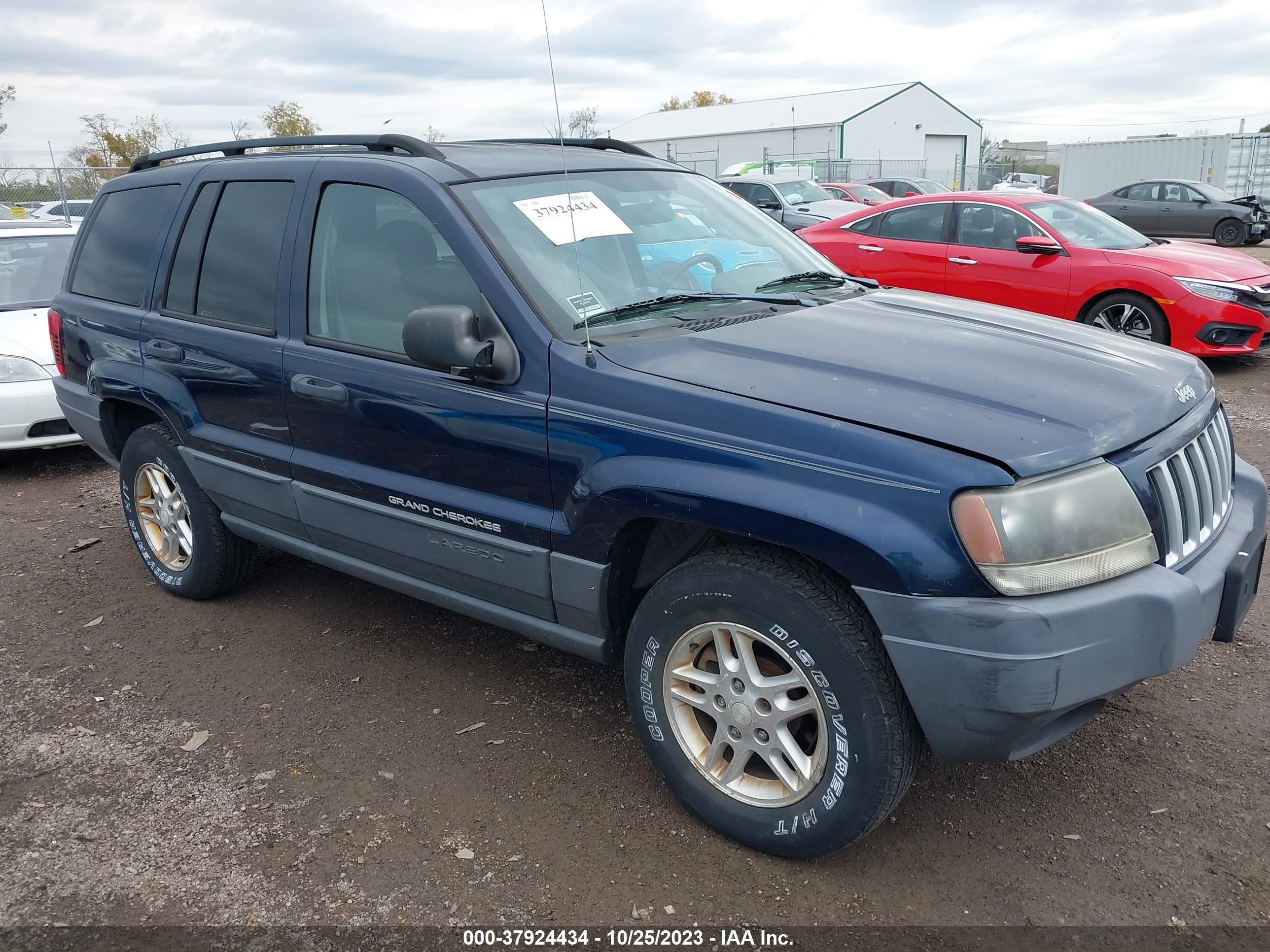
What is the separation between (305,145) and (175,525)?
6.02 ft

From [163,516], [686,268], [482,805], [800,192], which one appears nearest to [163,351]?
[163,516]

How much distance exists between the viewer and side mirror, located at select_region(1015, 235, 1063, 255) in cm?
837

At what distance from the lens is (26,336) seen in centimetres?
674

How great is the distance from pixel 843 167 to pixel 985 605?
36.3 meters

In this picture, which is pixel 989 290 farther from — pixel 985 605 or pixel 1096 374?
pixel 985 605

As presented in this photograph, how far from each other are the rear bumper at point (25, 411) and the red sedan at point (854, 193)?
53.1ft

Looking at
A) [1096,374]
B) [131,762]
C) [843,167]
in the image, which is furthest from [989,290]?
[843,167]

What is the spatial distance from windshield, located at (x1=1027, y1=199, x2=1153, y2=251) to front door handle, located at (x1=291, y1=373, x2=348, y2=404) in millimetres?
7181

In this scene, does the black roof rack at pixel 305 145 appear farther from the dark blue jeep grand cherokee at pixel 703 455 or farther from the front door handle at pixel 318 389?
the front door handle at pixel 318 389

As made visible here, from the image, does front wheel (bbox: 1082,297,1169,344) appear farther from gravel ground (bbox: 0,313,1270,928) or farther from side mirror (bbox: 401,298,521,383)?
side mirror (bbox: 401,298,521,383)

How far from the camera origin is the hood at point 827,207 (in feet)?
56.5

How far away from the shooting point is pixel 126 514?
4742 mm

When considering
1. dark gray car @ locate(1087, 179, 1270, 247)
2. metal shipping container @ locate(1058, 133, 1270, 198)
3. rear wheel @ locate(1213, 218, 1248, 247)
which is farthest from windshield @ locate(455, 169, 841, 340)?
metal shipping container @ locate(1058, 133, 1270, 198)

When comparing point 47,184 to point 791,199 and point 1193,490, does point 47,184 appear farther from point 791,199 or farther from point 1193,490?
point 1193,490
